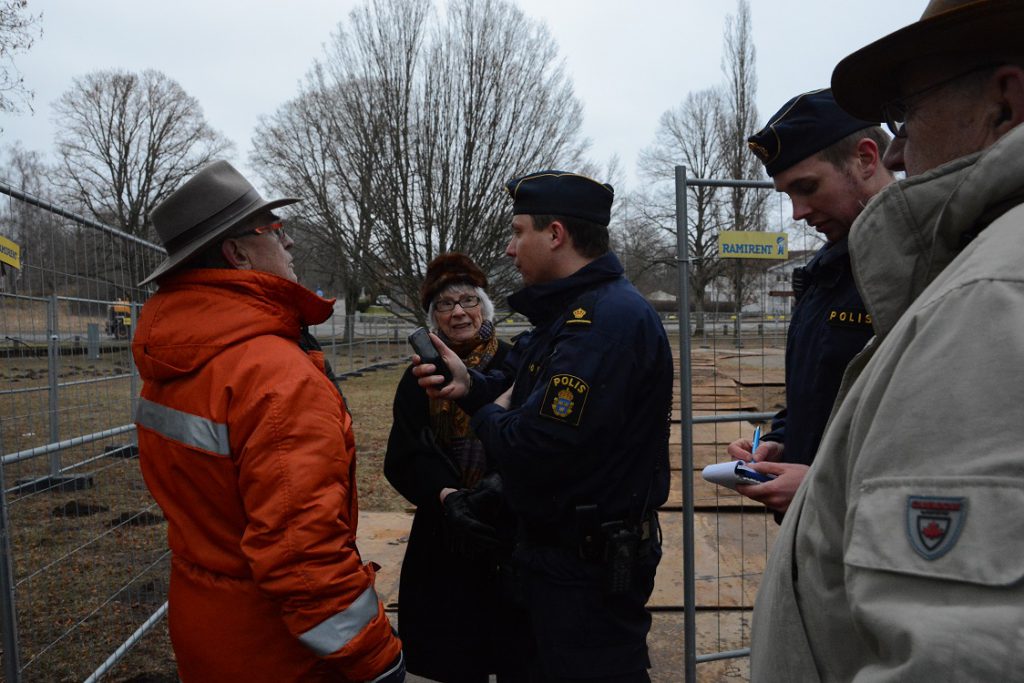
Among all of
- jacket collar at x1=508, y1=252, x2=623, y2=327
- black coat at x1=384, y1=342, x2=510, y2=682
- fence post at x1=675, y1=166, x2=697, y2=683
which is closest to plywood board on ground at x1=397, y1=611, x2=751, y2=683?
fence post at x1=675, y1=166, x2=697, y2=683

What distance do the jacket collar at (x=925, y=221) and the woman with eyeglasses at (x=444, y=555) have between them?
1.83 m

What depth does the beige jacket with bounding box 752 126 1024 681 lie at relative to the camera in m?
0.69

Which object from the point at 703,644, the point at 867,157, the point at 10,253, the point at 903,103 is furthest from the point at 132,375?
the point at 903,103

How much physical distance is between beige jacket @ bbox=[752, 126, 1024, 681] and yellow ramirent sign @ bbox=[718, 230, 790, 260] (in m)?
2.26

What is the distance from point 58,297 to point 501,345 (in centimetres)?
210

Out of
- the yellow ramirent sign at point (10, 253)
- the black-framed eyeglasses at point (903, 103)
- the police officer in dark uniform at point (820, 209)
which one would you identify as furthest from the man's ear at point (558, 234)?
the yellow ramirent sign at point (10, 253)

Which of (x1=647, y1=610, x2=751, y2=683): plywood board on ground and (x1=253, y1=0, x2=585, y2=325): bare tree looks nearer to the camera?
(x1=647, y1=610, x2=751, y2=683): plywood board on ground

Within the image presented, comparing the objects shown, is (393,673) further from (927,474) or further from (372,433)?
(372,433)

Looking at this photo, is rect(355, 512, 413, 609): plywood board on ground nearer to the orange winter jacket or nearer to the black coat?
the black coat

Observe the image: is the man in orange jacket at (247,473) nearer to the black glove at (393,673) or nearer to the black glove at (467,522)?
the black glove at (393,673)

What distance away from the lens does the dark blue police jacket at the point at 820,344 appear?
1989 millimetres

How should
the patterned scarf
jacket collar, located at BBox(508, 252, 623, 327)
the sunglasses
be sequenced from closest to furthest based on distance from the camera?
the sunglasses
jacket collar, located at BBox(508, 252, 623, 327)
the patterned scarf

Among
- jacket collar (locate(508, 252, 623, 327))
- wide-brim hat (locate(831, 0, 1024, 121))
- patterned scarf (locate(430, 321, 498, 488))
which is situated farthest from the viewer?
patterned scarf (locate(430, 321, 498, 488))

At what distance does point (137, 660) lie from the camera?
3730 mm
